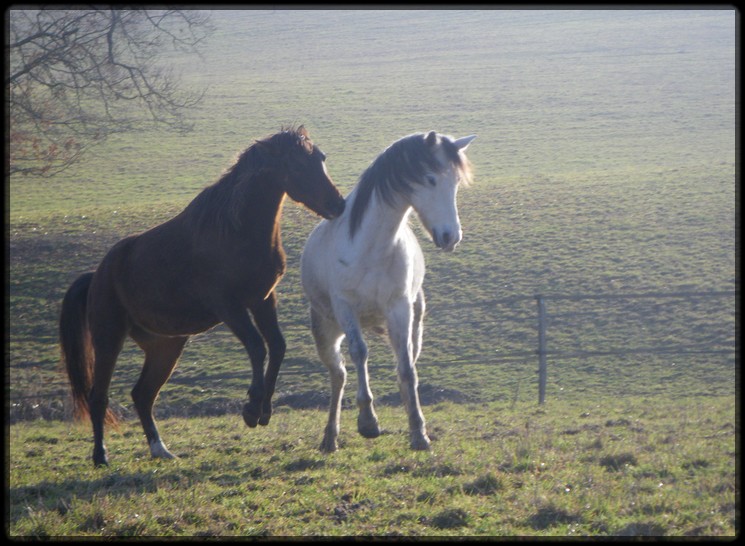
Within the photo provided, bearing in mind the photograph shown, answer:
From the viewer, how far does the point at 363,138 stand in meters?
30.7

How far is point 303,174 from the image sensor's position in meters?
6.12

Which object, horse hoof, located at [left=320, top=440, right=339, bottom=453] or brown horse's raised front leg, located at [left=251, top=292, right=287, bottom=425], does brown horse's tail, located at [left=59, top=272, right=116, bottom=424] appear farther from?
horse hoof, located at [left=320, top=440, right=339, bottom=453]

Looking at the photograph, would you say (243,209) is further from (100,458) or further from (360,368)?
(100,458)

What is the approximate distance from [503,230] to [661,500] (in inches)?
577

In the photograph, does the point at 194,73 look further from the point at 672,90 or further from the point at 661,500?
the point at 661,500

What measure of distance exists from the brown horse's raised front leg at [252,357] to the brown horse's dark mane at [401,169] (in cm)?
112

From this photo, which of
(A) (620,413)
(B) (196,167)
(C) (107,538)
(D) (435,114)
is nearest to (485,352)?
(A) (620,413)

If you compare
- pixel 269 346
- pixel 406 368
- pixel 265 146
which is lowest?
pixel 406 368

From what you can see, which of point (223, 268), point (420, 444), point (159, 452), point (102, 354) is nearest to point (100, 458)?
point (159, 452)

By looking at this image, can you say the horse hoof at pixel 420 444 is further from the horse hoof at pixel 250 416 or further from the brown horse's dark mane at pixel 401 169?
the brown horse's dark mane at pixel 401 169

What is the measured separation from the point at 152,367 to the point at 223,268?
61.2 inches

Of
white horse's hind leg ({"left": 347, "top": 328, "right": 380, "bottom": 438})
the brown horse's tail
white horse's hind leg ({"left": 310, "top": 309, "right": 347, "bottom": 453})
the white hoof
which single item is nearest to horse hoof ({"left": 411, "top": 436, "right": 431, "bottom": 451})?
white horse's hind leg ({"left": 347, "top": 328, "right": 380, "bottom": 438})

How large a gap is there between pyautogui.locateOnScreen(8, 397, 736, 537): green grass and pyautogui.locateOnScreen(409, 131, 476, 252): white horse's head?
1638 millimetres

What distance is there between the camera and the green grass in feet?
14.2
